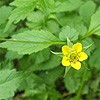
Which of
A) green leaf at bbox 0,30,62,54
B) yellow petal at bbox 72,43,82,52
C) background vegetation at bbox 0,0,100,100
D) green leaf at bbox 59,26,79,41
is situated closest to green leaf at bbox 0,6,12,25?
background vegetation at bbox 0,0,100,100

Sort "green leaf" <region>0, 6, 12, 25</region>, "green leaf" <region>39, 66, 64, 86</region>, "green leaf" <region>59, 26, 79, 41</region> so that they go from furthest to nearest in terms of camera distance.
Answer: "green leaf" <region>39, 66, 64, 86</region>, "green leaf" <region>0, 6, 12, 25</region>, "green leaf" <region>59, 26, 79, 41</region>

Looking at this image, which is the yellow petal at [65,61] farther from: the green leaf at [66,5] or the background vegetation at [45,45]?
the green leaf at [66,5]

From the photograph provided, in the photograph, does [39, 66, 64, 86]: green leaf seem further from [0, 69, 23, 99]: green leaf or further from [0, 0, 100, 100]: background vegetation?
[0, 69, 23, 99]: green leaf

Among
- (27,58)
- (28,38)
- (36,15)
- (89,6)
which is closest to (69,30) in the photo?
(28,38)

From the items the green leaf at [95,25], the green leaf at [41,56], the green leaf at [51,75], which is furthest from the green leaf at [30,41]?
the green leaf at [51,75]

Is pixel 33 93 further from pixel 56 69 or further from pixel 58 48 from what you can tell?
pixel 58 48

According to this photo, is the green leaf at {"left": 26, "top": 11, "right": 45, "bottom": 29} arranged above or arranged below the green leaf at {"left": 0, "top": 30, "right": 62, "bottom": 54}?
above
